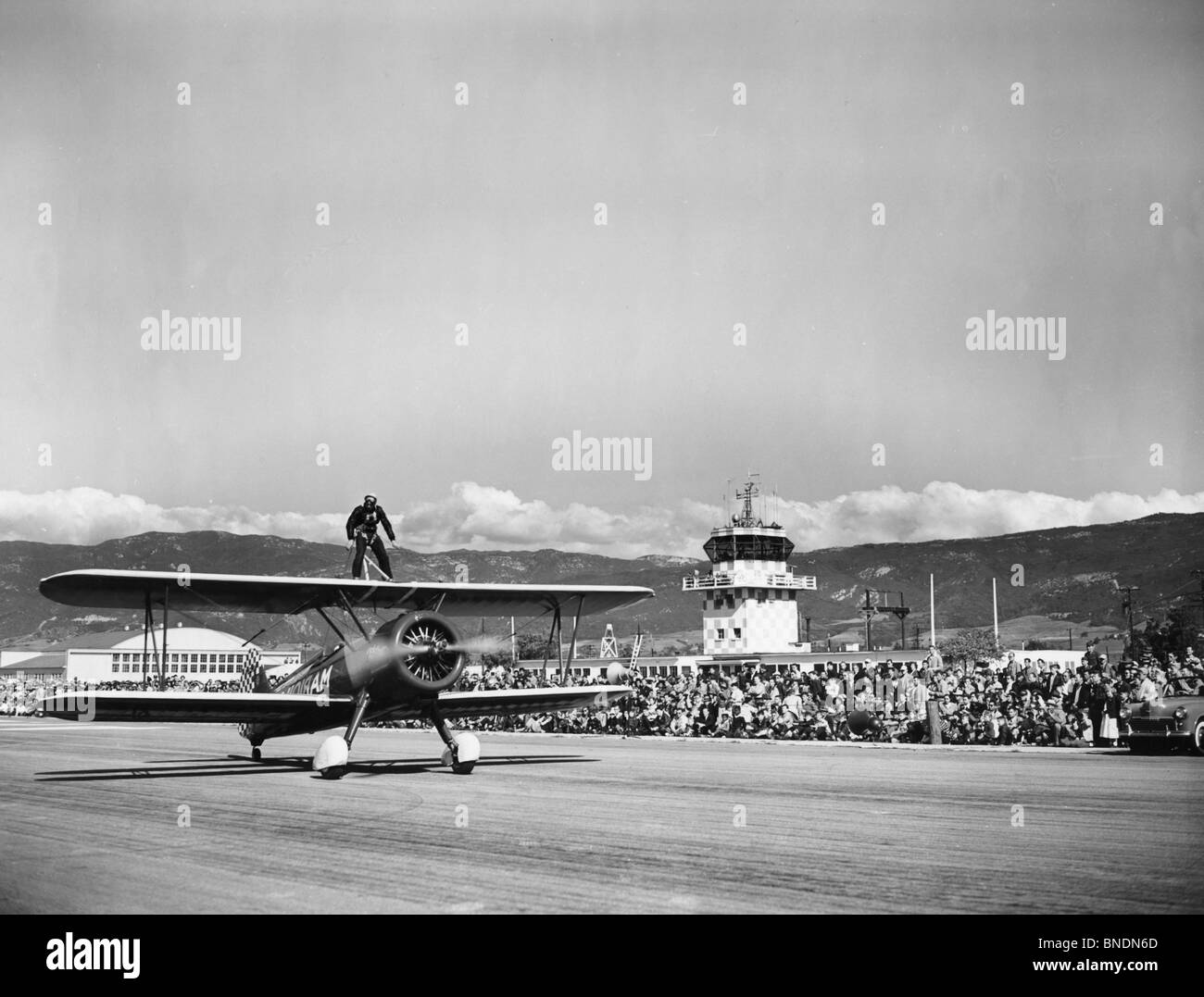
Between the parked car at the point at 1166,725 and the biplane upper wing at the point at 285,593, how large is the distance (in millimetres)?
9724

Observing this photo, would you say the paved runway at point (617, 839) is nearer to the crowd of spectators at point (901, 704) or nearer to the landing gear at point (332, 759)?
the landing gear at point (332, 759)

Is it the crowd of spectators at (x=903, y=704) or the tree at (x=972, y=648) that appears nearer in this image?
the crowd of spectators at (x=903, y=704)

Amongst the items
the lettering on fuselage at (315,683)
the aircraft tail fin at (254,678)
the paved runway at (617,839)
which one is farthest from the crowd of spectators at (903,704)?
the paved runway at (617,839)

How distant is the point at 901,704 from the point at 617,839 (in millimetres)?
22324

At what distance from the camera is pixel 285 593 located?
1933cm

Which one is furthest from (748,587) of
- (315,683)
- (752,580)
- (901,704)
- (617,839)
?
(617,839)

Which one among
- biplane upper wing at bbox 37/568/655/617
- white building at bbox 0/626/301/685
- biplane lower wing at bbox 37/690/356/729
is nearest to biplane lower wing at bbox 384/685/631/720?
biplane lower wing at bbox 37/690/356/729

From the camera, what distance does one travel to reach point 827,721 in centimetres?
3116


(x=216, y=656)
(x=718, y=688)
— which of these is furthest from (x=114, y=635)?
(x=718, y=688)

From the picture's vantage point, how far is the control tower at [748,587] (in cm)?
9400

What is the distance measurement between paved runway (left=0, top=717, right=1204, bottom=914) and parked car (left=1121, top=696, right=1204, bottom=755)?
3.95 feet

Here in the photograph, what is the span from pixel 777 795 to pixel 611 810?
2.79 meters

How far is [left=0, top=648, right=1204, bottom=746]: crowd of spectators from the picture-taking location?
26.1 m
